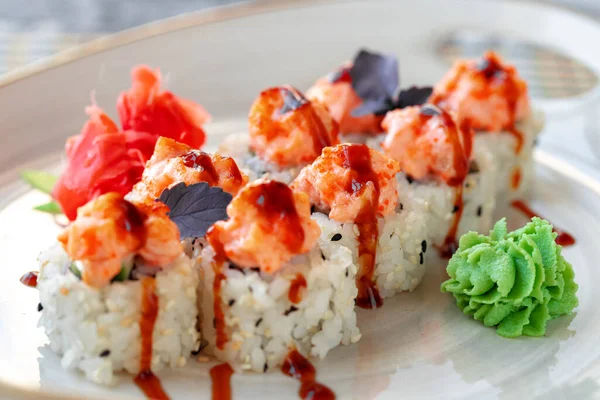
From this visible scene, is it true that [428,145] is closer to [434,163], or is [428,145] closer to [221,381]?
[434,163]

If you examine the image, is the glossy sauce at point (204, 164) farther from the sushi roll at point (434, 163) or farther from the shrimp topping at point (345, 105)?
the shrimp topping at point (345, 105)

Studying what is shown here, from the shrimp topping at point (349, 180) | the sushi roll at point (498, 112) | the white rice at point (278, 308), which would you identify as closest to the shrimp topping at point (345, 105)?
the sushi roll at point (498, 112)

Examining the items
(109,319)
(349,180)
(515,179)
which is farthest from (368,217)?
(515,179)

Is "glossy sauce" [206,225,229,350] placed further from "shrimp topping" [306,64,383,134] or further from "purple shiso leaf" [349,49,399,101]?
"purple shiso leaf" [349,49,399,101]

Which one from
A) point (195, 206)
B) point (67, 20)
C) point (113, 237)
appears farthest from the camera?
point (67, 20)

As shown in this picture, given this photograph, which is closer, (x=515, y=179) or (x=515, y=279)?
(x=515, y=279)

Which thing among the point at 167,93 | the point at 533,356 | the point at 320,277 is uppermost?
the point at 167,93

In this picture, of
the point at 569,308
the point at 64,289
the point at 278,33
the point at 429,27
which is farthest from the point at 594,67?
the point at 64,289

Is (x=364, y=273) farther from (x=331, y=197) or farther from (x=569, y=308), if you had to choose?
(x=569, y=308)
